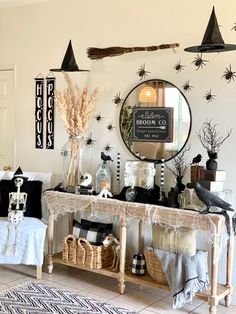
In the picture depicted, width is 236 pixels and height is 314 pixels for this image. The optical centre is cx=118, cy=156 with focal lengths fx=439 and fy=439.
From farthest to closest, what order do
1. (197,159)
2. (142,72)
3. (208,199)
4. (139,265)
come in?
(142,72), (139,265), (197,159), (208,199)

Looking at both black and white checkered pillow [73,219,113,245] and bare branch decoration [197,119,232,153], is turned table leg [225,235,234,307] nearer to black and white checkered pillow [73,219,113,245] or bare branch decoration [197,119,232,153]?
bare branch decoration [197,119,232,153]

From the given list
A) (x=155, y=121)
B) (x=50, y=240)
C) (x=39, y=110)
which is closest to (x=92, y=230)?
(x=50, y=240)

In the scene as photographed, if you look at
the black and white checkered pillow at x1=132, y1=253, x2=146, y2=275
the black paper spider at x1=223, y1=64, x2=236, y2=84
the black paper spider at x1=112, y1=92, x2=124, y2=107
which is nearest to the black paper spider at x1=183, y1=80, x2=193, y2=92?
the black paper spider at x1=223, y1=64, x2=236, y2=84

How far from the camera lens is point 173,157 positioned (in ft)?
12.7

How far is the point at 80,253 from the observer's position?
3.96m

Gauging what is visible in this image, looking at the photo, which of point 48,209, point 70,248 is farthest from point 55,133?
point 70,248

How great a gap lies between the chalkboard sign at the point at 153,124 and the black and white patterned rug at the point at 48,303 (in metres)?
1.48

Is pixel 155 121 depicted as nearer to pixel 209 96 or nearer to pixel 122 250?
pixel 209 96

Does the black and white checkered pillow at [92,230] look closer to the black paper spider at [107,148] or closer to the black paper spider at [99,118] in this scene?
the black paper spider at [107,148]

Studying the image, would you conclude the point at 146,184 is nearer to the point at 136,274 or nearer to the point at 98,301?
the point at 136,274

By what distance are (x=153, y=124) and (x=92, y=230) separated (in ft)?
3.68

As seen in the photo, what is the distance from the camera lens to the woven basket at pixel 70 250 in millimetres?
4009

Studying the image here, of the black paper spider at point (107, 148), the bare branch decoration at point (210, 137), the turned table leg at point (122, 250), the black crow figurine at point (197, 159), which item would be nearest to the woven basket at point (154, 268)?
the turned table leg at point (122, 250)

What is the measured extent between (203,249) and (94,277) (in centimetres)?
109
